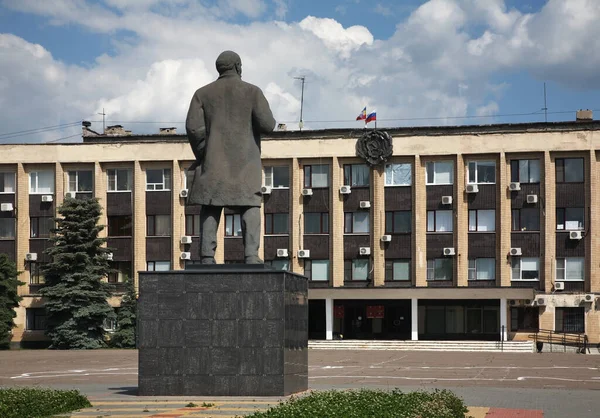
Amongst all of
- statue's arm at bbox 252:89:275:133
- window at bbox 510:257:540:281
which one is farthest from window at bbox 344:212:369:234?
statue's arm at bbox 252:89:275:133

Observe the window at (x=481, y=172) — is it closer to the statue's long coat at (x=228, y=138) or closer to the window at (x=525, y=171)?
the window at (x=525, y=171)

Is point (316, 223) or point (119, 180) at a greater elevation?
point (119, 180)

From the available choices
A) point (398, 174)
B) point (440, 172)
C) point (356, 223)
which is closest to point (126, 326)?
point (356, 223)

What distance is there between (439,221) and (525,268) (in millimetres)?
5342

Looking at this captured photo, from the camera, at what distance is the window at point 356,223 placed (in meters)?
60.0

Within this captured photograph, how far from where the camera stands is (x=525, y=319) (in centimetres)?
5769

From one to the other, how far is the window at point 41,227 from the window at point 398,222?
1953 centimetres

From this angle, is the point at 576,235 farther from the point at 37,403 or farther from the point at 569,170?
the point at 37,403

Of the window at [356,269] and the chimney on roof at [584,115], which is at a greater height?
the chimney on roof at [584,115]

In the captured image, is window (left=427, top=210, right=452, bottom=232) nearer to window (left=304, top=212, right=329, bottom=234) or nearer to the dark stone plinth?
window (left=304, top=212, right=329, bottom=234)

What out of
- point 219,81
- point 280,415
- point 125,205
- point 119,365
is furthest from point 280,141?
point 280,415

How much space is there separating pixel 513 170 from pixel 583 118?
17.1 ft

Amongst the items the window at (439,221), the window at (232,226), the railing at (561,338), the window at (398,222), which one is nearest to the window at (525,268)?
the railing at (561,338)

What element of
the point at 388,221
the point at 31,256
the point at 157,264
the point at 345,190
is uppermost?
the point at 345,190
